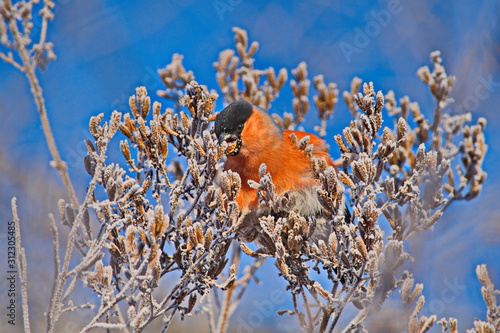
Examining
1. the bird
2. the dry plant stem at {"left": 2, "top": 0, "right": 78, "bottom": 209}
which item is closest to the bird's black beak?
the bird

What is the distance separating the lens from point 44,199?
10.0 feet

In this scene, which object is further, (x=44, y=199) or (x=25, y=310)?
(x=44, y=199)

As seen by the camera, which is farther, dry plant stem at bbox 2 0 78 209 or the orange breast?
the orange breast

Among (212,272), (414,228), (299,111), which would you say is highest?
(299,111)

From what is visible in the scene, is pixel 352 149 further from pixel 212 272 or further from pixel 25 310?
pixel 25 310

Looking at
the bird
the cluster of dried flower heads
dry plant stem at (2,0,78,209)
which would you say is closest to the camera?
the cluster of dried flower heads

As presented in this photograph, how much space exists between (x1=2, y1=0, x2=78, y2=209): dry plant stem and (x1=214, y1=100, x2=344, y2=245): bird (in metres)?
0.81

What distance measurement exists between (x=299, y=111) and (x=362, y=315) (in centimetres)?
179

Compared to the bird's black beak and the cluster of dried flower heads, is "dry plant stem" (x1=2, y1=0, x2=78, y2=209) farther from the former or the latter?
the bird's black beak

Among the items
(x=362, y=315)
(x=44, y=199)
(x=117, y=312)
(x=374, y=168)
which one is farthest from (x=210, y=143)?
(x=44, y=199)

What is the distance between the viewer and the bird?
2660mm

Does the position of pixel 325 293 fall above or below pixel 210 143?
below

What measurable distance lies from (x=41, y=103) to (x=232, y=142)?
40.0 inches

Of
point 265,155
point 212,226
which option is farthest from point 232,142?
point 212,226
